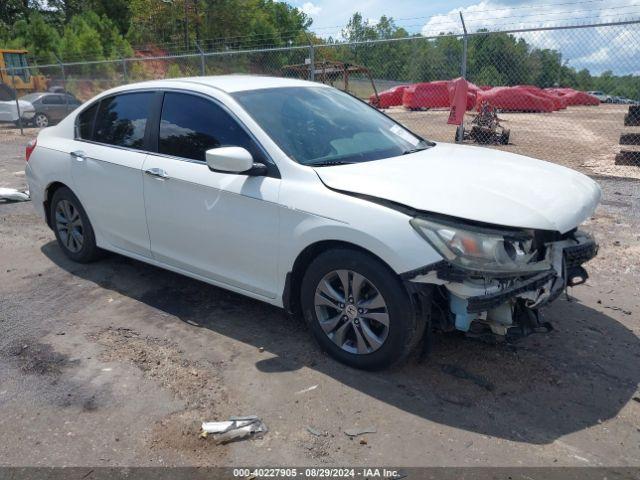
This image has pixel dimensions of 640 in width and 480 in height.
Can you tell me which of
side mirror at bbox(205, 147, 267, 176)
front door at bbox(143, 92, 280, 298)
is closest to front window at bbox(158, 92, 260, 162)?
front door at bbox(143, 92, 280, 298)

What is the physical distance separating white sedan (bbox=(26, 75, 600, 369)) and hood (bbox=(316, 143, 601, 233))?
0.01 m

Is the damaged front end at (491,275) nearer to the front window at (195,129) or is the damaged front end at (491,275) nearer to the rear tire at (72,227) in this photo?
the front window at (195,129)

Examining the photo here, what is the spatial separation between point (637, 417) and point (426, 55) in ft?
45.0

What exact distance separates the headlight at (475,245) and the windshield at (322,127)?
939 mm

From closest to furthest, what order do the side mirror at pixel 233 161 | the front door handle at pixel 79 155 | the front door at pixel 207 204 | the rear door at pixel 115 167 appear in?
the side mirror at pixel 233 161 < the front door at pixel 207 204 < the rear door at pixel 115 167 < the front door handle at pixel 79 155

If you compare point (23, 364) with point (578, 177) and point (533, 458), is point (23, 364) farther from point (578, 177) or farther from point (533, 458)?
point (578, 177)

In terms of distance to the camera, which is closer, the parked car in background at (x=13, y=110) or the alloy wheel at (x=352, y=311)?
the alloy wheel at (x=352, y=311)

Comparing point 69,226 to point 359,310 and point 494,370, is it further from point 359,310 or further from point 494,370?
point 494,370

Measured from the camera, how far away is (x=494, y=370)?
3482 mm

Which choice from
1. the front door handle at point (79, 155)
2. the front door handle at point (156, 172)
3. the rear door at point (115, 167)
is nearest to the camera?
the front door handle at point (156, 172)

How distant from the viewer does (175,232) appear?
421 centimetres

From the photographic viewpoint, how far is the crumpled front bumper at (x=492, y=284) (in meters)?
2.96

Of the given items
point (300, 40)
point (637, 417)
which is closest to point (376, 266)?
point (637, 417)

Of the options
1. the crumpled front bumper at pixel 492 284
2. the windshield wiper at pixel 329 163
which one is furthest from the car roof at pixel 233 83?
the crumpled front bumper at pixel 492 284
